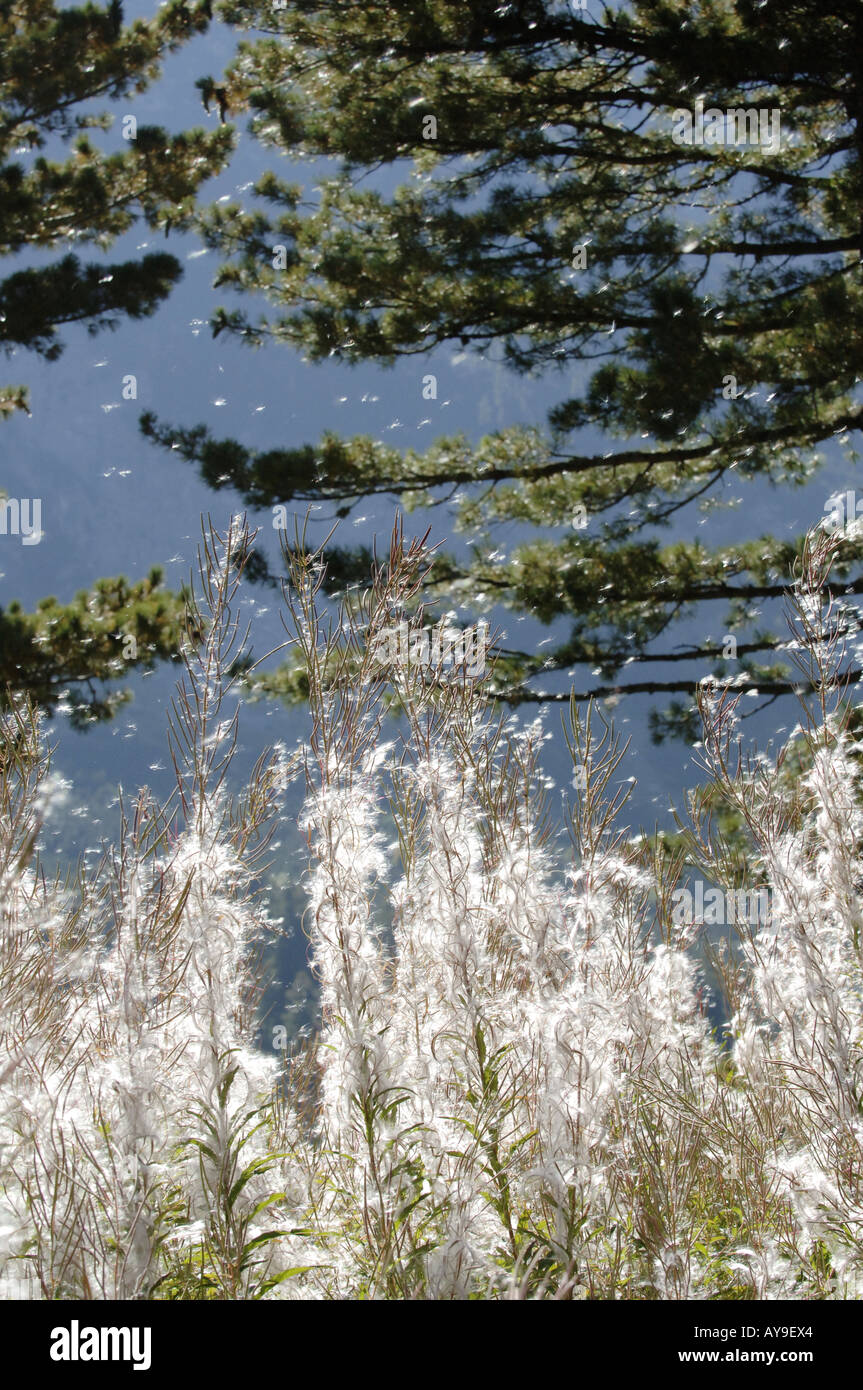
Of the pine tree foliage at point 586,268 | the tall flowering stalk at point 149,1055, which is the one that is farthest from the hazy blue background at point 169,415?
the tall flowering stalk at point 149,1055

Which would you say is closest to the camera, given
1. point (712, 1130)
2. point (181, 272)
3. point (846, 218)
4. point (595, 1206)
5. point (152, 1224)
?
point (152, 1224)

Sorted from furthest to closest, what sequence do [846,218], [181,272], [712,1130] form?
[181,272], [846,218], [712,1130]

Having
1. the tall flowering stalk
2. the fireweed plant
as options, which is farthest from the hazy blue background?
the tall flowering stalk

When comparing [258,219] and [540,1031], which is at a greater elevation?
[258,219]

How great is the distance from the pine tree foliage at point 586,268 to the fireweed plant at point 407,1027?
4.23 meters

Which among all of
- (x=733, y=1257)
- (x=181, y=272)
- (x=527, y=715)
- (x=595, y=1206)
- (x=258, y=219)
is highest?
(x=258, y=219)

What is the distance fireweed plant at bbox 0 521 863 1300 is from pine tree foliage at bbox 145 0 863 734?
4.23m

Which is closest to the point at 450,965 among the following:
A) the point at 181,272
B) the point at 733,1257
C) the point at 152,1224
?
the point at 152,1224

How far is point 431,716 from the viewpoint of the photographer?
254 centimetres

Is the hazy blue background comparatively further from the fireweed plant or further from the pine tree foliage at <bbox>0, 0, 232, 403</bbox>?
the fireweed plant

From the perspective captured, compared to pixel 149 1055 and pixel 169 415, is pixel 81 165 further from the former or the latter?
pixel 169 415

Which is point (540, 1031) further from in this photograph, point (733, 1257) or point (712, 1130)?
point (733, 1257)

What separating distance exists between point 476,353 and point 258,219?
7.09 ft

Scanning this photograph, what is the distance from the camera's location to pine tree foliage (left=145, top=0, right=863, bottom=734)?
697 cm
